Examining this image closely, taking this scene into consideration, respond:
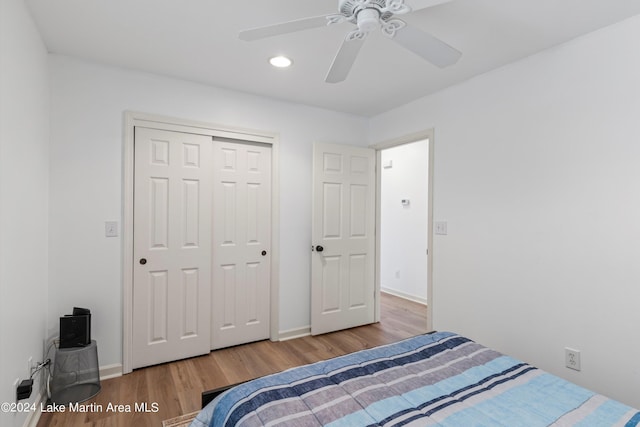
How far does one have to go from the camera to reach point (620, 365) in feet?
6.21

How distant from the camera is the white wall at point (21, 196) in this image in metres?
1.50

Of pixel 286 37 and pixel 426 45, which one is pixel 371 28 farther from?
pixel 286 37

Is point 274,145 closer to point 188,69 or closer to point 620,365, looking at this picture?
point 188,69

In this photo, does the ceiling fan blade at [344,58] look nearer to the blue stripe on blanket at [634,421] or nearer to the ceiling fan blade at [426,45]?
the ceiling fan blade at [426,45]

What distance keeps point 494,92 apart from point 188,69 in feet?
7.87

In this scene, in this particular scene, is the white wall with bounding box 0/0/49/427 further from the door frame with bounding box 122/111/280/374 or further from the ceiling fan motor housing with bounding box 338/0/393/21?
the ceiling fan motor housing with bounding box 338/0/393/21

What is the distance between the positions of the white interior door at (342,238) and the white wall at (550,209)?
0.93m

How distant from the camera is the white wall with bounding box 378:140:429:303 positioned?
4.62 m

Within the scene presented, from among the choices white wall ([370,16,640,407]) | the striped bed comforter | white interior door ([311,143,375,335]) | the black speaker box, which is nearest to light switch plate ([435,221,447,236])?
white wall ([370,16,640,407])

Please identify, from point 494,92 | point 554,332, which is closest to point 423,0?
point 494,92

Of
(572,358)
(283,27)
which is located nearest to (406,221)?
(572,358)

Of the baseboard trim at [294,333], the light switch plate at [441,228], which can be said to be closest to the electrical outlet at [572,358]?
the light switch plate at [441,228]

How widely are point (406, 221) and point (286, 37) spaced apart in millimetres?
3457

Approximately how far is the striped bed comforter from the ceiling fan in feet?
4.93
